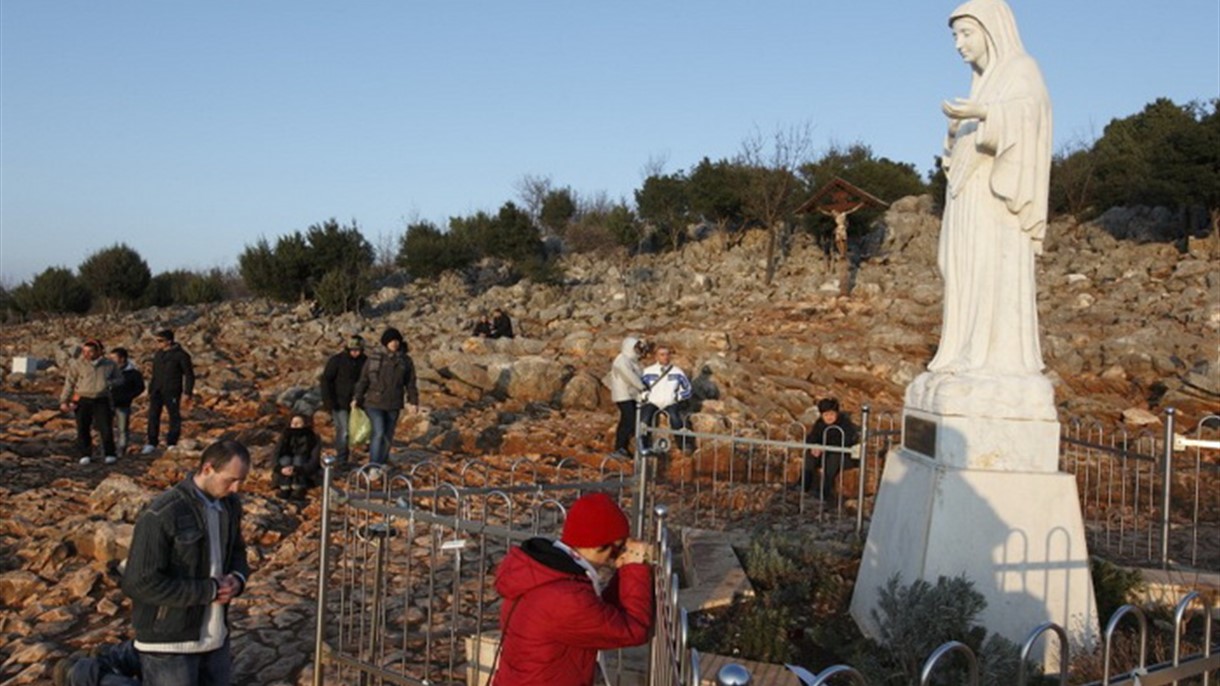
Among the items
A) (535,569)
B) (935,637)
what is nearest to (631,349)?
(935,637)

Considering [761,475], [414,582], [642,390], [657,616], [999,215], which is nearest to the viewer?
[657,616]

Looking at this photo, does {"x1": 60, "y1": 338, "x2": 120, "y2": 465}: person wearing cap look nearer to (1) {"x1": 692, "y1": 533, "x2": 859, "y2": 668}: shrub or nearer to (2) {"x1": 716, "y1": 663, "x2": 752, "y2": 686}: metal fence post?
(1) {"x1": 692, "y1": 533, "x2": 859, "y2": 668}: shrub

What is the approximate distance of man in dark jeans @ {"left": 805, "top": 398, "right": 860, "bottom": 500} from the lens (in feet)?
34.8

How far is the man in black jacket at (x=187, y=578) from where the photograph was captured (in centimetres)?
391

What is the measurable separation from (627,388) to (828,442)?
8.70 ft

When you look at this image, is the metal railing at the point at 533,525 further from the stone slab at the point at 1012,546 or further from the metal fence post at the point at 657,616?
the stone slab at the point at 1012,546

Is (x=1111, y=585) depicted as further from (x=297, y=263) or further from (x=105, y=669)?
(x=297, y=263)

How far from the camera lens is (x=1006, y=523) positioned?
199 inches

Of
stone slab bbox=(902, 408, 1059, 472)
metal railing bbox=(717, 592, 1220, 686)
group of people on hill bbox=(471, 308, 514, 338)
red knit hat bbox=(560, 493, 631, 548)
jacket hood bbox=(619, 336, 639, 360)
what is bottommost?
metal railing bbox=(717, 592, 1220, 686)

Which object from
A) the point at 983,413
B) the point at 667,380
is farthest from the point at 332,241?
the point at 983,413

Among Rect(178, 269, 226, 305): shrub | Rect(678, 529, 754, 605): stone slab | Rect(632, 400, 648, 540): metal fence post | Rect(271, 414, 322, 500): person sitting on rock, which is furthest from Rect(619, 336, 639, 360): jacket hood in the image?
Rect(178, 269, 226, 305): shrub

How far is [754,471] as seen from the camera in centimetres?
1288

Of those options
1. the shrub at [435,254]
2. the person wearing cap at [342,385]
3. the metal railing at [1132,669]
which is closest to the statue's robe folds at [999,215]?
the metal railing at [1132,669]

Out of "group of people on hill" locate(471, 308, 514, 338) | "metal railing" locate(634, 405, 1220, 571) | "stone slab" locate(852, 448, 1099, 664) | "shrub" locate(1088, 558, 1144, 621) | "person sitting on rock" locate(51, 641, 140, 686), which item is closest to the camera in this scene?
"person sitting on rock" locate(51, 641, 140, 686)
